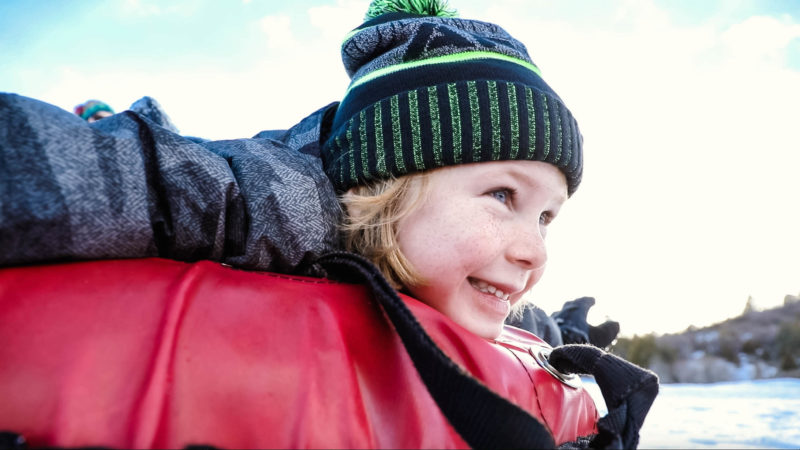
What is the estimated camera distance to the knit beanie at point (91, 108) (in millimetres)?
2623

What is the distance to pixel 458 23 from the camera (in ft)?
5.04


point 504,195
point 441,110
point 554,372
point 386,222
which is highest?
point 441,110

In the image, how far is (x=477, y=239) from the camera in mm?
1200

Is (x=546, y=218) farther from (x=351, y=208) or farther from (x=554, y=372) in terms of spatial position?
(x=351, y=208)

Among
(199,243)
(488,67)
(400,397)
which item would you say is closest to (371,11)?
(488,67)

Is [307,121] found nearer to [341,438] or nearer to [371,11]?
[371,11]

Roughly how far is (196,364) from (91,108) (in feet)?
8.02

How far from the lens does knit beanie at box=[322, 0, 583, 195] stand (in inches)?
50.5

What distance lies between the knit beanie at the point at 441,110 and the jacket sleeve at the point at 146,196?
0.23 m

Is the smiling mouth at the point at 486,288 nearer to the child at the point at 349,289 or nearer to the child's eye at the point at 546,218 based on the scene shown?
the child at the point at 349,289

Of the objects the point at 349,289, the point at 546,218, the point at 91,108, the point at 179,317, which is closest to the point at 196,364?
the point at 179,317

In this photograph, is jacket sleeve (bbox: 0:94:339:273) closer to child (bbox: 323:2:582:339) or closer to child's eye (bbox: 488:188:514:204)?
child (bbox: 323:2:582:339)

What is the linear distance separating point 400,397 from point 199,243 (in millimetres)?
456

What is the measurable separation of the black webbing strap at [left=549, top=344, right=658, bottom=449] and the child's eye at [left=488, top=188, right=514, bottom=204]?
0.39m
